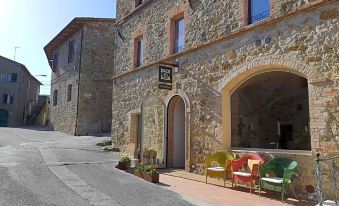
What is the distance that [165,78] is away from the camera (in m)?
10.5

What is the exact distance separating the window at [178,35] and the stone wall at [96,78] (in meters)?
10.8

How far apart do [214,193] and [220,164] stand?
57.3 inches

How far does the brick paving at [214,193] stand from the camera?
20.3 ft

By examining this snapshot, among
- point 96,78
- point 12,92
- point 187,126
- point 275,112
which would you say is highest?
point 12,92

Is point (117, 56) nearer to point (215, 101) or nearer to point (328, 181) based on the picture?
point (215, 101)

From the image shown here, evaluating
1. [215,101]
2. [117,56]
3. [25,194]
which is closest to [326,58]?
[215,101]

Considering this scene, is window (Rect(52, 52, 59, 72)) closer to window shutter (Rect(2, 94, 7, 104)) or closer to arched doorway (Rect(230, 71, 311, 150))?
window shutter (Rect(2, 94, 7, 104))

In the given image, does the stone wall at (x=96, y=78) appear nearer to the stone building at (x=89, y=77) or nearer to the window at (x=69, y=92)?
the stone building at (x=89, y=77)

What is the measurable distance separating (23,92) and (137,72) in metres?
27.1

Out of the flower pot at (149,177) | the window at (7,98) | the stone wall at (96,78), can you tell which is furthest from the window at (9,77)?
the flower pot at (149,177)

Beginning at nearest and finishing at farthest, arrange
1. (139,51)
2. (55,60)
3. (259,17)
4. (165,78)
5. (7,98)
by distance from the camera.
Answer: (259,17) < (165,78) < (139,51) < (55,60) < (7,98)

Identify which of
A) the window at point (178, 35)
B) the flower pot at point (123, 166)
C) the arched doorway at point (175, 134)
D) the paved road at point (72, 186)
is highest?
the window at point (178, 35)

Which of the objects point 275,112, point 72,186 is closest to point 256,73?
point 72,186

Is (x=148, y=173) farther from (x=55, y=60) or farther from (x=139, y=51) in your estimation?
(x=55, y=60)
